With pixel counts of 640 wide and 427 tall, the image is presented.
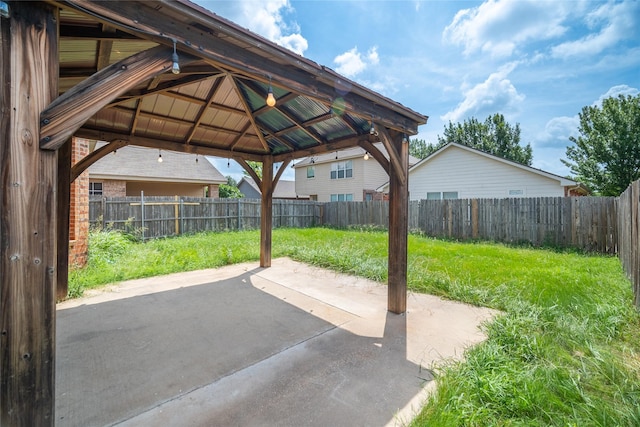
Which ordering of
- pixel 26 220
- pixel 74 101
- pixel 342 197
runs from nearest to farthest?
pixel 26 220, pixel 74 101, pixel 342 197

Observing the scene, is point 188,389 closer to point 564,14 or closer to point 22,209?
point 22,209

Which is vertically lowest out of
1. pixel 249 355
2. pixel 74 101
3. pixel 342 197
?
pixel 249 355

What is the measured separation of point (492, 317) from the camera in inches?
139

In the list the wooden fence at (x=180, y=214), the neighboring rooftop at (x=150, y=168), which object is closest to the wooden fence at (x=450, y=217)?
the wooden fence at (x=180, y=214)

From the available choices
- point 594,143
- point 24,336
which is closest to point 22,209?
point 24,336

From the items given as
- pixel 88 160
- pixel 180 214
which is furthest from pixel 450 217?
pixel 88 160

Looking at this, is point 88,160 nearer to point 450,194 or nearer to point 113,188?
point 113,188

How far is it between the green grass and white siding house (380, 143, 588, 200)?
5317 mm

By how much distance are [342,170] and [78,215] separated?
15.3m

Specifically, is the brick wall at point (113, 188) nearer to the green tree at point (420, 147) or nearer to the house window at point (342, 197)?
→ the house window at point (342, 197)

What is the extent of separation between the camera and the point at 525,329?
120 inches

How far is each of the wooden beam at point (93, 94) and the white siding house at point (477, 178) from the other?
44.4 feet

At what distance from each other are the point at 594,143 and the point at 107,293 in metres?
22.4

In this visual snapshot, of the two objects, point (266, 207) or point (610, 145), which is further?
point (610, 145)
